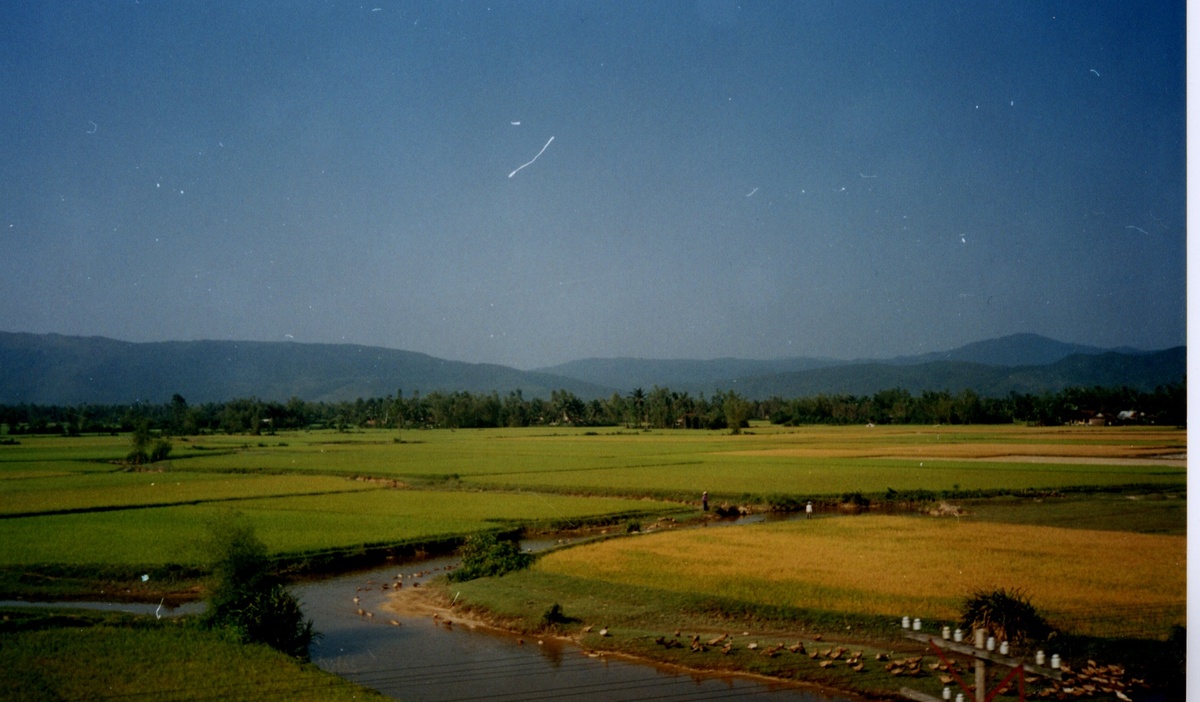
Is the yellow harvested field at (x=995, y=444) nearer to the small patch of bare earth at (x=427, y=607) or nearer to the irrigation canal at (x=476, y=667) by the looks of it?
the irrigation canal at (x=476, y=667)

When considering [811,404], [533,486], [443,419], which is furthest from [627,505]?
[811,404]

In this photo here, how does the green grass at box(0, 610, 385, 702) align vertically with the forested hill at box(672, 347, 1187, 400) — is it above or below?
below

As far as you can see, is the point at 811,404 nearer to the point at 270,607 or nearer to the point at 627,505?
the point at 627,505

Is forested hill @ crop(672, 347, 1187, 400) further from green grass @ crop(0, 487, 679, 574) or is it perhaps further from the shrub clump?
green grass @ crop(0, 487, 679, 574)

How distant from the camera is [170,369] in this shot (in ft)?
56.0

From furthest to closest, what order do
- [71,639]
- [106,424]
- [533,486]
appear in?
1. [533,486]
2. [106,424]
3. [71,639]

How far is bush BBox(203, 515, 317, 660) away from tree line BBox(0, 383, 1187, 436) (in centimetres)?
619

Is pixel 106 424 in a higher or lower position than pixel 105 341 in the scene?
lower

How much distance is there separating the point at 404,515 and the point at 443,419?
65.2 ft

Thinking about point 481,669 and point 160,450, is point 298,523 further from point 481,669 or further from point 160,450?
point 481,669

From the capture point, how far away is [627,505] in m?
20.4

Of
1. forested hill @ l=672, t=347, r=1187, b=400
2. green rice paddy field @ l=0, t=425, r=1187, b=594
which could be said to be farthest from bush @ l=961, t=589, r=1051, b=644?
green rice paddy field @ l=0, t=425, r=1187, b=594

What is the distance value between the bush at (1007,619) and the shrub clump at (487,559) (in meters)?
6.67

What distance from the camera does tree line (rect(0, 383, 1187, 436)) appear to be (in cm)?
1705
